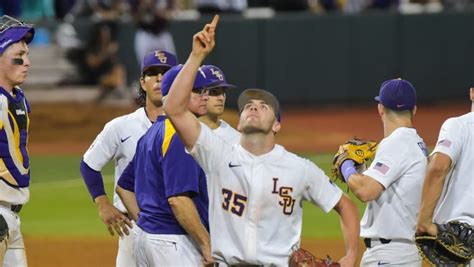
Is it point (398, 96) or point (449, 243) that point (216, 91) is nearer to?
point (398, 96)

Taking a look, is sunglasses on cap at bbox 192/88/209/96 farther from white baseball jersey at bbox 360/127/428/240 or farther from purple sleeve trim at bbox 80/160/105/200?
purple sleeve trim at bbox 80/160/105/200

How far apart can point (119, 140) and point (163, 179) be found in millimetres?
1196

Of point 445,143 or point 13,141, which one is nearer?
point 445,143

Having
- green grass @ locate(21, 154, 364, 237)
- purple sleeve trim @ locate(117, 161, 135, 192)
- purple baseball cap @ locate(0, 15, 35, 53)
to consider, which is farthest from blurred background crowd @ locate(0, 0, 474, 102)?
purple baseball cap @ locate(0, 15, 35, 53)

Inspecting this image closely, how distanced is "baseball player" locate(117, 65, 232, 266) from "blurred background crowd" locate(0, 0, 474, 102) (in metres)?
15.2

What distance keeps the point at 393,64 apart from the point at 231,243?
18.4 meters

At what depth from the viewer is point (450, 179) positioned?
722 centimetres

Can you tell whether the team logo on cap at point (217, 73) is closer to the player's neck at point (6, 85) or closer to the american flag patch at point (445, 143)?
the player's neck at point (6, 85)

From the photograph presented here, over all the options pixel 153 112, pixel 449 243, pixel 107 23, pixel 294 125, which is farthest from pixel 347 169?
pixel 107 23

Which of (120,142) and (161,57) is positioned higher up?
(161,57)

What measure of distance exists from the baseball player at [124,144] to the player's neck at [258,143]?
5.57ft

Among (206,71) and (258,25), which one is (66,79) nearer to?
(258,25)

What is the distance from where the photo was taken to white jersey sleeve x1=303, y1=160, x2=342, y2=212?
20.9ft

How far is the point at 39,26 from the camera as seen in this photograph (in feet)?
76.5
